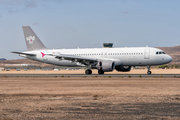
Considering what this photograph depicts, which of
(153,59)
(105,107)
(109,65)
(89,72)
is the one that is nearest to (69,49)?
(89,72)

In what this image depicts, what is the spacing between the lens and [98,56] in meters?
47.1

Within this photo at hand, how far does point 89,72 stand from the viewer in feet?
154

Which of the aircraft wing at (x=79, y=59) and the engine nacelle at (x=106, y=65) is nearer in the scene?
the engine nacelle at (x=106, y=65)

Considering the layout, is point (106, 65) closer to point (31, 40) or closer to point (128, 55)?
point (128, 55)

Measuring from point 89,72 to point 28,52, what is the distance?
44.2ft

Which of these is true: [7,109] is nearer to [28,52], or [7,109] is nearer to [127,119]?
[127,119]

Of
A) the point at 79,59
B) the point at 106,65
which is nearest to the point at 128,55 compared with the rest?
the point at 106,65

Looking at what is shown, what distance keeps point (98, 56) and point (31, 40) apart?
48.2 ft

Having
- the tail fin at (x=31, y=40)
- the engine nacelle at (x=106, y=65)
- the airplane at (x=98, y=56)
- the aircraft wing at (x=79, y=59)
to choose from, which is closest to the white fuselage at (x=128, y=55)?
the airplane at (x=98, y=56)

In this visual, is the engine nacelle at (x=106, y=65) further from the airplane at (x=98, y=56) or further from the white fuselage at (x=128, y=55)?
the white fuselage at (x=128, y=55)

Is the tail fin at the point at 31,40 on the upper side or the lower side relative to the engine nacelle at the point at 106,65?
upper

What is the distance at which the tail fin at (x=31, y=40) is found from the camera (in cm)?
5334

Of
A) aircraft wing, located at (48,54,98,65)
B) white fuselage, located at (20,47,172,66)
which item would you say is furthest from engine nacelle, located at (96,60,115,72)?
white fuselage, located at (20,47,172,66)

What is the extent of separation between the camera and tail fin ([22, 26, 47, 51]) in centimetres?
5334
